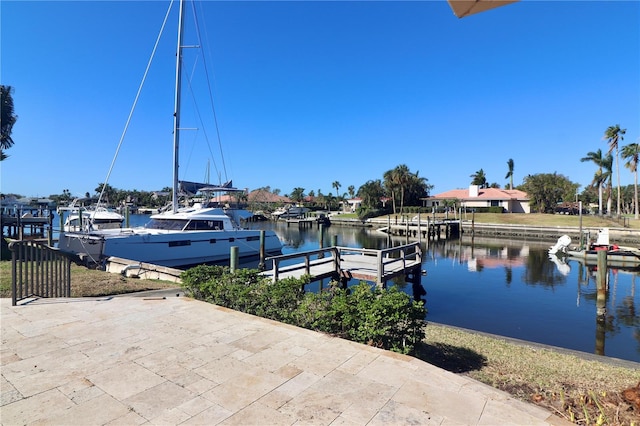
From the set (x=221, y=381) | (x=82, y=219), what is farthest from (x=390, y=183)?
(x=221, y=381)

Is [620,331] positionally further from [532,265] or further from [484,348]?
[532,265]

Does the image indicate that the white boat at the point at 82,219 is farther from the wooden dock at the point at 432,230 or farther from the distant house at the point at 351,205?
the distant house at the point at 351,205

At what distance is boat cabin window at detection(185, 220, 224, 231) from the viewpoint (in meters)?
Answer: 17.7

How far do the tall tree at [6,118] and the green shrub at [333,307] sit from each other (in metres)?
30.5

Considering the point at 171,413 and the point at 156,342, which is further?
the point at 156,342

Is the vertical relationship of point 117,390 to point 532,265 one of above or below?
above

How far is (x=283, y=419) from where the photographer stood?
2850 millimetres

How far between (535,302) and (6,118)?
3731 cm

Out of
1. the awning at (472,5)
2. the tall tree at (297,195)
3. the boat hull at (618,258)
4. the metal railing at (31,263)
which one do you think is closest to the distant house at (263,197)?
the tall tree at (297,195)

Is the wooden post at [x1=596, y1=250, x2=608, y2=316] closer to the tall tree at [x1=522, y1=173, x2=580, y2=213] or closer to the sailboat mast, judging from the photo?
the sailboat mast

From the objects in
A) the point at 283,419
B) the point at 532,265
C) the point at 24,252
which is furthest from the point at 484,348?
the point at 532,265

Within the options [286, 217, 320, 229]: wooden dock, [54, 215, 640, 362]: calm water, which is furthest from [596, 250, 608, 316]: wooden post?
[286, 217, 320, 229]: wooden dock

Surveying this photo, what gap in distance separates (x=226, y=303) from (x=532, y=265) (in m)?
21.5

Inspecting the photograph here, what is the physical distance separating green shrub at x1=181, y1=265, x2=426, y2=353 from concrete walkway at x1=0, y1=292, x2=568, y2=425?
1.03 ft
